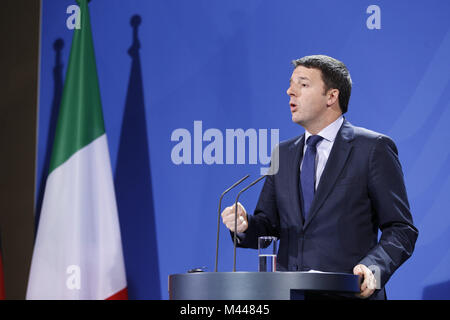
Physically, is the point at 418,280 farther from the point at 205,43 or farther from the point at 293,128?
the point at 205,43

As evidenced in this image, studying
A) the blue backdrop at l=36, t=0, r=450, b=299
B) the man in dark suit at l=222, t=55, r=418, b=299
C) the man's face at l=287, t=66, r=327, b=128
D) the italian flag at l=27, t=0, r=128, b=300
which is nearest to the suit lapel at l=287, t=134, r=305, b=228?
the man in dark suit at l=222, t=55, r=418, b=299

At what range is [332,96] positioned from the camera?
2645 millimetres

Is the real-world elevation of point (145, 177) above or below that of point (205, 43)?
below

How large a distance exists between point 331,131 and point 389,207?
1.49ft

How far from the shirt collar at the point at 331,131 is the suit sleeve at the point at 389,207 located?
21cm

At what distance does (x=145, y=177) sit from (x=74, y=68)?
75 cm

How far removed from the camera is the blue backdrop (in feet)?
10.8

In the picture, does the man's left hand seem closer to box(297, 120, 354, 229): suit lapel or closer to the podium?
the podium

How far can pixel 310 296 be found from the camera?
1.63 meters

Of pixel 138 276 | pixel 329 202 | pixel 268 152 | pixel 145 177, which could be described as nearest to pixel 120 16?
pixel 145 177

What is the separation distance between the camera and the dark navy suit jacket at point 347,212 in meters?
2.33

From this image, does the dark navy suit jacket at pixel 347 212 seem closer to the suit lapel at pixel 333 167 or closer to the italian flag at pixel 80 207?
the suit lapel at pixel 333 167

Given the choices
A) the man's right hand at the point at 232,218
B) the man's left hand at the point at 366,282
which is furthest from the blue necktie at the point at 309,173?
the man's left hand at the point at 366,282

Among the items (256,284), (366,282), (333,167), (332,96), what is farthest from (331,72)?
(256,284)
